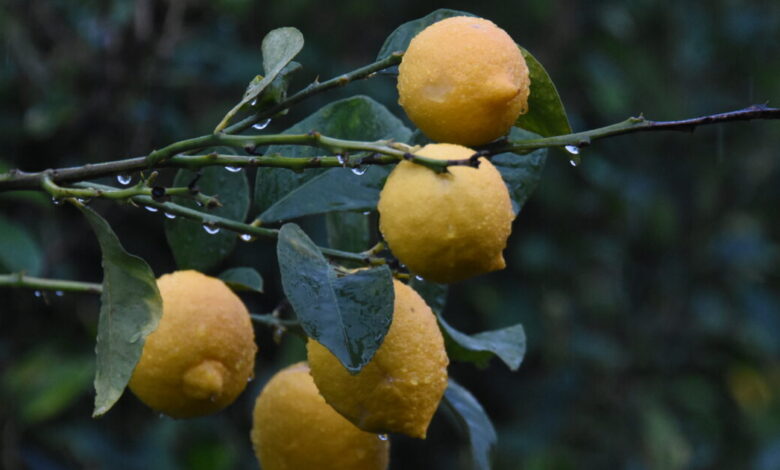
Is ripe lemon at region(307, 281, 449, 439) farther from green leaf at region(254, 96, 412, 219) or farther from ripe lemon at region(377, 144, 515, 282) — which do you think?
green leaf at region(254, 96, 412, 219)

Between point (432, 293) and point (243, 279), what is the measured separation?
138 mm

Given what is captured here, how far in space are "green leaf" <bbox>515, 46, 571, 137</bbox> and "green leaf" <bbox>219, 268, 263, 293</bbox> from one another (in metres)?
0.23

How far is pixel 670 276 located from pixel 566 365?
42cm

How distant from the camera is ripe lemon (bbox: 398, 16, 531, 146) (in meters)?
0.51

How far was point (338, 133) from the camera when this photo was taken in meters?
0.67

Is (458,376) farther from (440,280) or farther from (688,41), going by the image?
(440,280)

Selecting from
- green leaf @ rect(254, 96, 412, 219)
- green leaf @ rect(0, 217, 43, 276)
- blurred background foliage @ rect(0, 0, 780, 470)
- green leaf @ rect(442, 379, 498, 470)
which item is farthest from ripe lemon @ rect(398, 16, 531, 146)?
blurred background foliage @ rect(0, 0, 780, 470)

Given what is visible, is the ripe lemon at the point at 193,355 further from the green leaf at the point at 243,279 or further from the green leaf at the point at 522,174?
the green leaf at the point at 522,174

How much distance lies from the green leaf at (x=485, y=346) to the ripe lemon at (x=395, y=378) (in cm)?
12

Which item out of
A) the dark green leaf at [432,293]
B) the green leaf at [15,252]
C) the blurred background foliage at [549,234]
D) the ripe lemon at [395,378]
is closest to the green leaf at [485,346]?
the dark green leaf at [432,293]

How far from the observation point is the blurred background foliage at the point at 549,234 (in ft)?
5.19

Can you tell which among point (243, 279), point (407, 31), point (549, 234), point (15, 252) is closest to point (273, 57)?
point (407, 31)

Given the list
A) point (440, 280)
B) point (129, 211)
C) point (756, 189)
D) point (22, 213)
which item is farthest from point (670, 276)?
point (440, 280)

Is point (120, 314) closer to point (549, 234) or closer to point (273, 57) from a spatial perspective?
point (273, 57)
